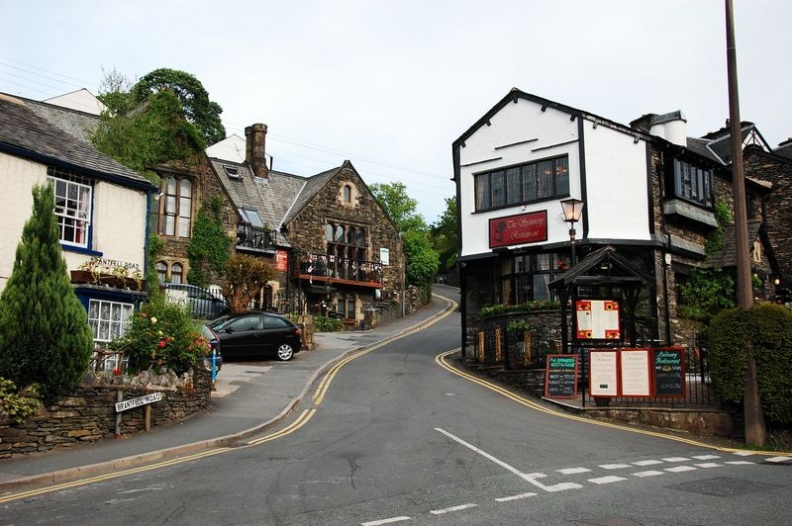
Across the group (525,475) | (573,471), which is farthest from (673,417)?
(525,475)

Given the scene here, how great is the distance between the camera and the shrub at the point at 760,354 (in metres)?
15.2

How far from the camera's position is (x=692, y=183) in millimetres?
28922

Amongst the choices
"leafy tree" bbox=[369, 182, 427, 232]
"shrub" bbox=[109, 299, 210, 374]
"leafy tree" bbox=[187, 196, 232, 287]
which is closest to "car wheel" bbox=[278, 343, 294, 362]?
"shrub" bbox=[109, 299, 210, 374]

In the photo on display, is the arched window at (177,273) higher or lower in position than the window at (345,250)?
lower

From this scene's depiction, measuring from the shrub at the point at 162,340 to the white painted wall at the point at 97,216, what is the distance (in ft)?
9.90

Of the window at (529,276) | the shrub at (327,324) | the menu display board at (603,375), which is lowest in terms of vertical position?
the menu display board at (603,375)

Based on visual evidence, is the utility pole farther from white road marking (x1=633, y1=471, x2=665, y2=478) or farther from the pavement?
the pavement

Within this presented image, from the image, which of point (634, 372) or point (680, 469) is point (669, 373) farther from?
point (680, 469)

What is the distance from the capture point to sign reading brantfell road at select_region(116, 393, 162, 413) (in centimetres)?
1461

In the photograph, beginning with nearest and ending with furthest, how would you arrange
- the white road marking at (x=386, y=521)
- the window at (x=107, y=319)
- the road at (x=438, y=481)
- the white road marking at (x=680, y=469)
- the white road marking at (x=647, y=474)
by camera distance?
the white road marking at (x=386, y=521) < the road at (x=438, y=481) < the white road marking at (x=647, y=474) < the white road marking at (x=680, y=469) < the window at (x=107, y=319)

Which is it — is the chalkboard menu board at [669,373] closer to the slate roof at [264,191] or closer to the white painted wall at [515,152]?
the white painted wall at [515,152]

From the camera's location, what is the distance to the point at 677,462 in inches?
482

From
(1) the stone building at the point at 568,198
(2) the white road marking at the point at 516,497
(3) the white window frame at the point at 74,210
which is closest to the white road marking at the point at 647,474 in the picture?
(2) the white road marking at the point at 516,497

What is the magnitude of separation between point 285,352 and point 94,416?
40.1 ft
